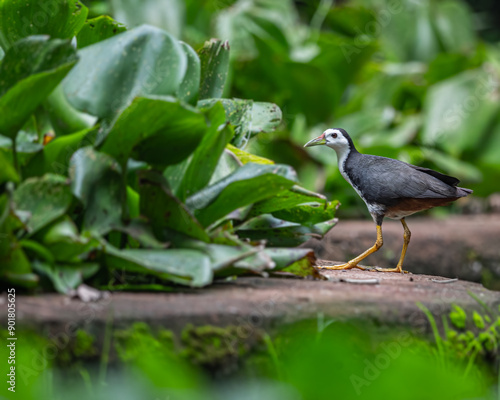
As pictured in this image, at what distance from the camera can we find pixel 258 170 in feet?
5.20

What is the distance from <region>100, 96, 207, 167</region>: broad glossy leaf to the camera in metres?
1.40

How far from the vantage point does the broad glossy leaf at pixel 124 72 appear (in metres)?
1.55

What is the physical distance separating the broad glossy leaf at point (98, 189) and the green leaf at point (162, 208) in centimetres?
6

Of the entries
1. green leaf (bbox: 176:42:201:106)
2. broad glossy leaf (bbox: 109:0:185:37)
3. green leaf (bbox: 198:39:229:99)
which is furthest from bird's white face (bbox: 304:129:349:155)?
broad glossy leaf (bbox: 109:0:185:37)

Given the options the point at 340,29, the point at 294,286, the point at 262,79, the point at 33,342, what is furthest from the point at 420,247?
the point at 340,29

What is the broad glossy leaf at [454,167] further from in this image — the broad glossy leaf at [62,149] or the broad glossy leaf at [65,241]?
the broad glossy leaf at [65,241]

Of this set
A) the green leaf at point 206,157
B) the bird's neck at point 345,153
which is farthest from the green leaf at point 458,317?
the bird's neck at point 345,153

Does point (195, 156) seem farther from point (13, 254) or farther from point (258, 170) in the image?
point (13, 254)

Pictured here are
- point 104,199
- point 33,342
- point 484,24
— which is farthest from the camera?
point 484,24

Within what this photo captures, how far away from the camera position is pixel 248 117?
2014 mm

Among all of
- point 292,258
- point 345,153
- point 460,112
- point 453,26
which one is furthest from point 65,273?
point 453,26

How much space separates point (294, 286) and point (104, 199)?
48cm

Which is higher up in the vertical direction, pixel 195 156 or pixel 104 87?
pixel 104 87

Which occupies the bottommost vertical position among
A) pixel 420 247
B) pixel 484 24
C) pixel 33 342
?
pixel 484 24
